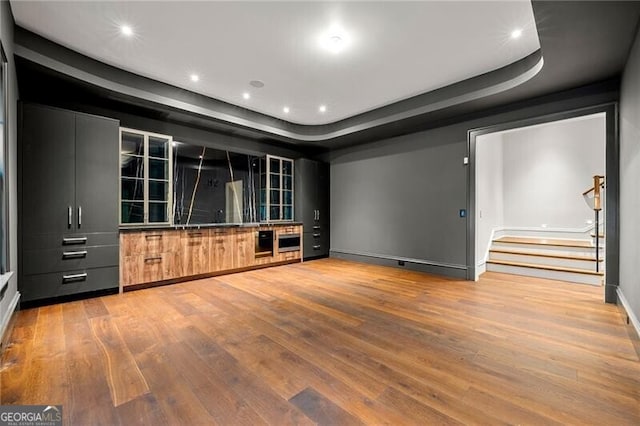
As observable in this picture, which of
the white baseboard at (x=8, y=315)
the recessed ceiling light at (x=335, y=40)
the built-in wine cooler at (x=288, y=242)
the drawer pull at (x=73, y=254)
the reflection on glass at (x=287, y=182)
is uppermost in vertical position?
the recessed ceiling light at (x=335, y=40)

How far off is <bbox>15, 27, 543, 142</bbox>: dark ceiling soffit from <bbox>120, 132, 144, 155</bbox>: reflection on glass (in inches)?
29.2

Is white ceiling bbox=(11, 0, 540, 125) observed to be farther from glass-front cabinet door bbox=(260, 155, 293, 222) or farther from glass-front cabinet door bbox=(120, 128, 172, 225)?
glass-front cabinet door bbox=(260, 155, 293, 222)

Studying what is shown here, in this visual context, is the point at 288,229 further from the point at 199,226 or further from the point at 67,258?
the point at 67,258

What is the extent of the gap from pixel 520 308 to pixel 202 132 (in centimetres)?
541

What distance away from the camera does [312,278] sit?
4.59m

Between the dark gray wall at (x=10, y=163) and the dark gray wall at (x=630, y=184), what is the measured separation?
5.25 metres

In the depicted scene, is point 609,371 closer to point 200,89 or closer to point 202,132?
point 200,89

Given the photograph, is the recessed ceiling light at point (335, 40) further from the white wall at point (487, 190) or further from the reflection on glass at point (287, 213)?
the reflection on glass at point (287, 213)

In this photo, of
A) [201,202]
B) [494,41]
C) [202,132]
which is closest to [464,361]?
[494,41]

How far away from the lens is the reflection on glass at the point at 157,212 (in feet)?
14.1

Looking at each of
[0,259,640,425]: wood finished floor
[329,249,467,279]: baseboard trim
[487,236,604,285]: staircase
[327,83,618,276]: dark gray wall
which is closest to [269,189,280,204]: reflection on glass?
[327,83,618,276]: dark gray wall

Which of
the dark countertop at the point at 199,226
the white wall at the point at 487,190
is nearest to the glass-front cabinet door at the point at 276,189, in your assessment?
the dark countertop at the point at 199,226

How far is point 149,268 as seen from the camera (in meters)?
4.00

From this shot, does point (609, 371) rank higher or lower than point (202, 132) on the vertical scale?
lower
